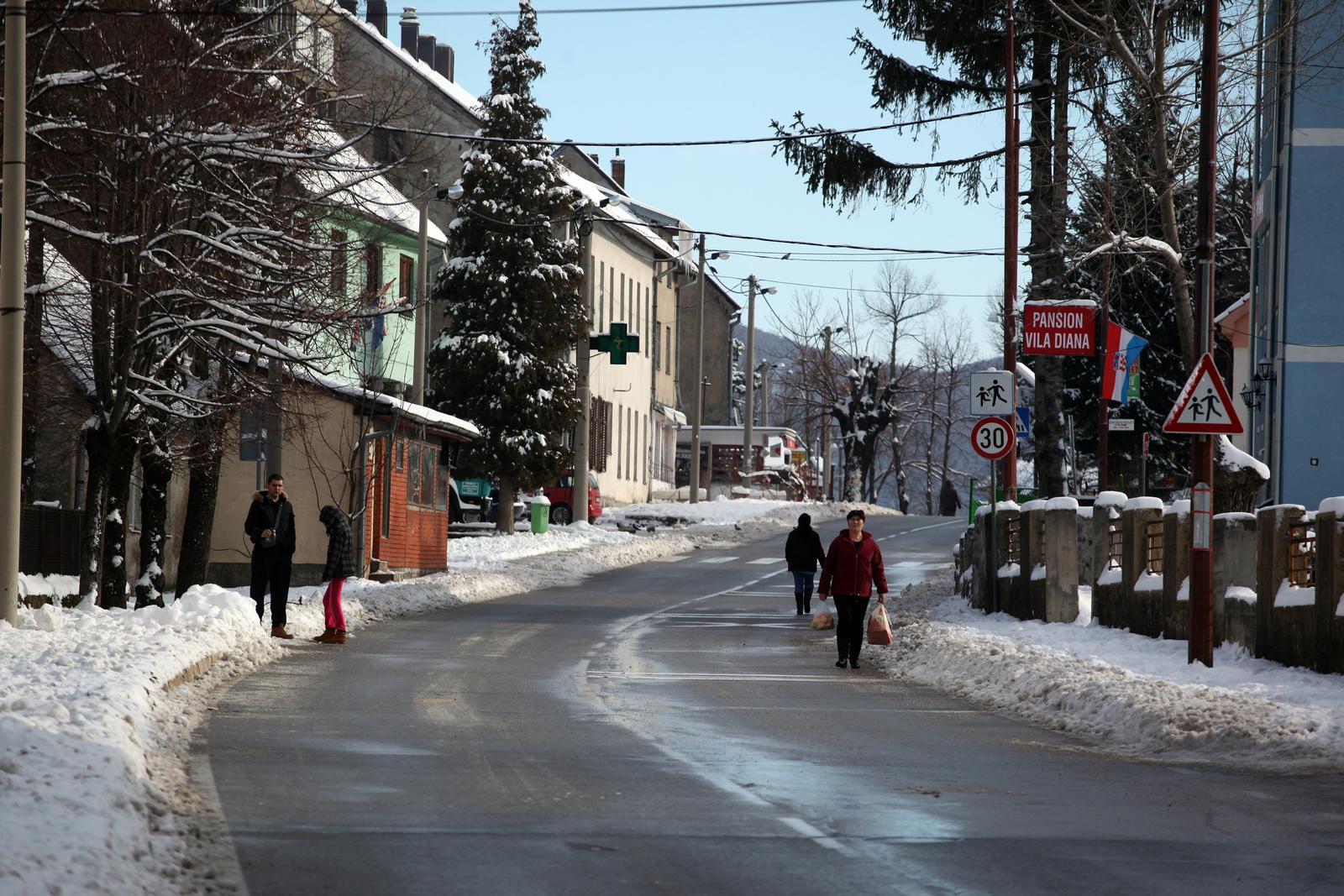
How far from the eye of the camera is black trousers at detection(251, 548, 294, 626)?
72.0 feet

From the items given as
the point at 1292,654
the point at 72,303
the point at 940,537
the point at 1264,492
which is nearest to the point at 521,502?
the point at 940,537

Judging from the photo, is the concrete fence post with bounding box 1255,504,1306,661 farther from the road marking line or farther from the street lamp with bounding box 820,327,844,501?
the street lamp with bounding box 820,327,844,501

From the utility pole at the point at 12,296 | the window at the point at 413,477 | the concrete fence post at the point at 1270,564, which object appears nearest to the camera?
the utility pole at the point at 12,296

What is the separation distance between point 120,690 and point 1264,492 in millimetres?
25979

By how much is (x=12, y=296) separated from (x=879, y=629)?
33.3ft

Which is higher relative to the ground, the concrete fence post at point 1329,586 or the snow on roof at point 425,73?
the snow on roof at point 425,73

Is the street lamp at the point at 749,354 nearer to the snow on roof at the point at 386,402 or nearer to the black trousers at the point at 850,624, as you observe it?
the snow on roof at the point at 386,402

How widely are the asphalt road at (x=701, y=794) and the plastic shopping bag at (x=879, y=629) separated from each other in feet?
6.64

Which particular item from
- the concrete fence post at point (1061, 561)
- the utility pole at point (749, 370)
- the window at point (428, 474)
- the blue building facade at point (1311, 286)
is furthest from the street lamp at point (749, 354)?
the concrete fence post at point (1061, 561)

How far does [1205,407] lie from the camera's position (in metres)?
16.4

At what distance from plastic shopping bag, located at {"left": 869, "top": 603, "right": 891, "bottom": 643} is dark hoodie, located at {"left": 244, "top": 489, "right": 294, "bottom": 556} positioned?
6911mm

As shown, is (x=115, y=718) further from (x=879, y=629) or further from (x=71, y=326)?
(x=71, y=326)

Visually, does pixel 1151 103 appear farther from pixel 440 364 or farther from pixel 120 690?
pixel 440 364

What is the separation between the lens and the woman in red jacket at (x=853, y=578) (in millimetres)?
19859
